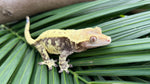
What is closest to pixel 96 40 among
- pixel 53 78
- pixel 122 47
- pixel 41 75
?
pixel 122 47

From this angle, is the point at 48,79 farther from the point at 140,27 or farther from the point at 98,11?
the point at 140,27

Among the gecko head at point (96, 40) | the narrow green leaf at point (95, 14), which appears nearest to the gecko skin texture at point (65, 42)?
the gecko head at point (96, 40)

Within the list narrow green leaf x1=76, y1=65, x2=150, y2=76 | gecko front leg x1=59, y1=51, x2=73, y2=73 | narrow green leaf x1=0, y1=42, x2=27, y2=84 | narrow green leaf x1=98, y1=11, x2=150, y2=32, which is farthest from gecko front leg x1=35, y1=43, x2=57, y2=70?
narrow green leaf x1=98, y1=11, x2=150, y2=32

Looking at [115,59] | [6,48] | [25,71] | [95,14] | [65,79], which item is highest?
[95,14]

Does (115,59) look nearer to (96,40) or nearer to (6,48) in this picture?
(96,40)

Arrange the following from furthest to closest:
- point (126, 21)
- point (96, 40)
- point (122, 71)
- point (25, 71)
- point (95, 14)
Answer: point (95, 14)
point (126, 21)
point (96, 40)
point (25, 71)
point (122, 71)

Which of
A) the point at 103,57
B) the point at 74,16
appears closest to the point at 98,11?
the point at 74,16
